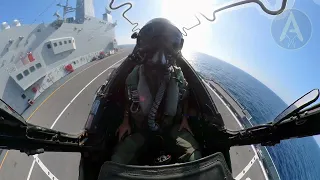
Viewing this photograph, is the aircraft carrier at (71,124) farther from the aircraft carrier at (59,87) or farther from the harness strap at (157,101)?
the harness strap at (157,101)

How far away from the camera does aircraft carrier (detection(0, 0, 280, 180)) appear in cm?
1719

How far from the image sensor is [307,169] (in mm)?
38188

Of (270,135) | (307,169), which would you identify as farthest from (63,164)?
(307,169)

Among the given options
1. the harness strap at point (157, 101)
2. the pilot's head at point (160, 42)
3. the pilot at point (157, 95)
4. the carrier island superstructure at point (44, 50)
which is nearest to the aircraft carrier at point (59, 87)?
the carrier island superstructure at point (44, 50)

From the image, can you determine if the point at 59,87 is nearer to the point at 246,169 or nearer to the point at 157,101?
the point at 246,169

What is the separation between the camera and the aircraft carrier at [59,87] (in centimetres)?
1719

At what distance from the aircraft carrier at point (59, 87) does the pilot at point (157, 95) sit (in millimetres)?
14122

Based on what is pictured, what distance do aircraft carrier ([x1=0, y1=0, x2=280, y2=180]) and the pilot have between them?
556 inches

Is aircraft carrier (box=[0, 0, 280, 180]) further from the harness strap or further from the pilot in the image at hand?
the harness strap

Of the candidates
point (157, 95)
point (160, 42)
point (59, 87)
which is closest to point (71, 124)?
point (59, 87)

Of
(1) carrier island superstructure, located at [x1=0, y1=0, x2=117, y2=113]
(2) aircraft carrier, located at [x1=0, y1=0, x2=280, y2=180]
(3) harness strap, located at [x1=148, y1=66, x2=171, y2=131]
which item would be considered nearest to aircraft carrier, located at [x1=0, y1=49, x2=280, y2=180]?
(2) aircraft carrier, located at [x1=0, y1=0, x2=280, y2=180]

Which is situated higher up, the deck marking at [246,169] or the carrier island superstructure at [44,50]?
the carrier island superstructure at [44,50]

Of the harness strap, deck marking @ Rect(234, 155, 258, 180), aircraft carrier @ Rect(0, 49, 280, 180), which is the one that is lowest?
deck marking @ Rect(234, 155, 258, 180)

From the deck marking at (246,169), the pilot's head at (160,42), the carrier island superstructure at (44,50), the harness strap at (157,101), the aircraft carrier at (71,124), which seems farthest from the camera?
the carrier island superstructure at (44,50)
